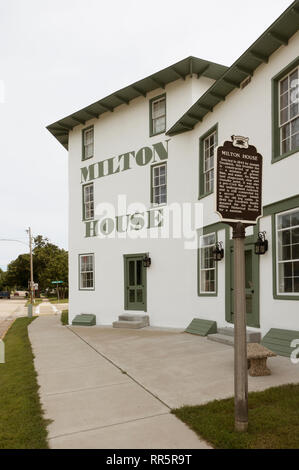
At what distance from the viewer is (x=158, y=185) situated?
48.2 ft

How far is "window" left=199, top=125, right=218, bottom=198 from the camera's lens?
12433mm

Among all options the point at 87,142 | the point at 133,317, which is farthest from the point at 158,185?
the point at 133,317

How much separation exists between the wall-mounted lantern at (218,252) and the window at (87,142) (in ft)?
28.2

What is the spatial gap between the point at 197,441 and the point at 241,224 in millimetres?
2493

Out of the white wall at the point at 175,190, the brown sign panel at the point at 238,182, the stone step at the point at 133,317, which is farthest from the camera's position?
the stone step at the point at 133,317

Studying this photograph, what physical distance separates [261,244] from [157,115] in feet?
26.2

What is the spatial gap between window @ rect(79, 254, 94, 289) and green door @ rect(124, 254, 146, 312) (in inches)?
86.0

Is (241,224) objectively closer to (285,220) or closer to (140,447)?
(140,447)

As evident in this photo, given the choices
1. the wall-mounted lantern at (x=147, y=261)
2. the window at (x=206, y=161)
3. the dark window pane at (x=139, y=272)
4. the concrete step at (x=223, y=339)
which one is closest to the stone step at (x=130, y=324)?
the dark window pane at (x=139, y=272)

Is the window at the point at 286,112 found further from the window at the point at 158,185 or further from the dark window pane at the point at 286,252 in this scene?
the window at the point at 158,185

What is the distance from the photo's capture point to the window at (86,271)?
16.8 metres

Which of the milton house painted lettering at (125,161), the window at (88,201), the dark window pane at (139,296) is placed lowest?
the dark window pane at (139,296)

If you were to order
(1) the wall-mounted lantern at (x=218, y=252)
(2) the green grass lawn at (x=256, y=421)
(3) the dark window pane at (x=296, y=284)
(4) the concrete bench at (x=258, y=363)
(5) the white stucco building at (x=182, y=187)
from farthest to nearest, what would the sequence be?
(1) the wall-mounted lantern at (x=218, y=252) < (5) the white stucco building at (x=182, y=187) < (3) the dark window pane at (x=296, y=284) < (4) the concrete bench at (x=258, y=363) < (2) the green grass lawn at (x=256, y=421)

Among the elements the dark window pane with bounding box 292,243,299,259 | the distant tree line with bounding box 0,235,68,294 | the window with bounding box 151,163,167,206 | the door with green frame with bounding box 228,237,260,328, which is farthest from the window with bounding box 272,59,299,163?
the distant tree line with bounding box 0,235,68,294
